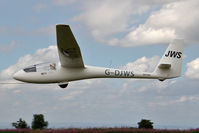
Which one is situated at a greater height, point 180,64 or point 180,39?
point 180,39

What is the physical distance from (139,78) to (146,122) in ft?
21.8

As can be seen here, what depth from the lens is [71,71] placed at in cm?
2428

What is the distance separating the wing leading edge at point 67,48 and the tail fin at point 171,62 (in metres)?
7.13

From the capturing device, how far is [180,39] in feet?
88.2

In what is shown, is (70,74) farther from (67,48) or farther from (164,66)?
(164,66)

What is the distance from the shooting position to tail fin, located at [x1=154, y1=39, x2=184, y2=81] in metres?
26.2

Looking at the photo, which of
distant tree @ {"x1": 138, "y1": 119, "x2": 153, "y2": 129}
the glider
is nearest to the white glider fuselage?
the glider

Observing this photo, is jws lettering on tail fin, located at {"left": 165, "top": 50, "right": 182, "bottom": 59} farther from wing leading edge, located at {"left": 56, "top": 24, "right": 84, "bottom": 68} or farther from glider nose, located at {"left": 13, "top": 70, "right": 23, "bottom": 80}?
glider nose, located at {"left": 13, "top": 70, "right": 23, "bottom": 80}

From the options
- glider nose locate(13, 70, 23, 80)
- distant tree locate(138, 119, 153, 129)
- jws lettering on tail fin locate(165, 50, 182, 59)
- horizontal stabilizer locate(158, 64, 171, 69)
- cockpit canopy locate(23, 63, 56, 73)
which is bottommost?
distant tree locate(138, 119, 153, 129)

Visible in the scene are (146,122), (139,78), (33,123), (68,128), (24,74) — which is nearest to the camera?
(68,128)

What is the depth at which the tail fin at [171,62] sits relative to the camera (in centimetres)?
2625

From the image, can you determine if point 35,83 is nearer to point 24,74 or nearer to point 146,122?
point 24,74

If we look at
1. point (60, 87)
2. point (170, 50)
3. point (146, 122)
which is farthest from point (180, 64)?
point (60, 87)

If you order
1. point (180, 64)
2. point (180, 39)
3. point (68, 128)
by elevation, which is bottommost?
point (68, 128)
